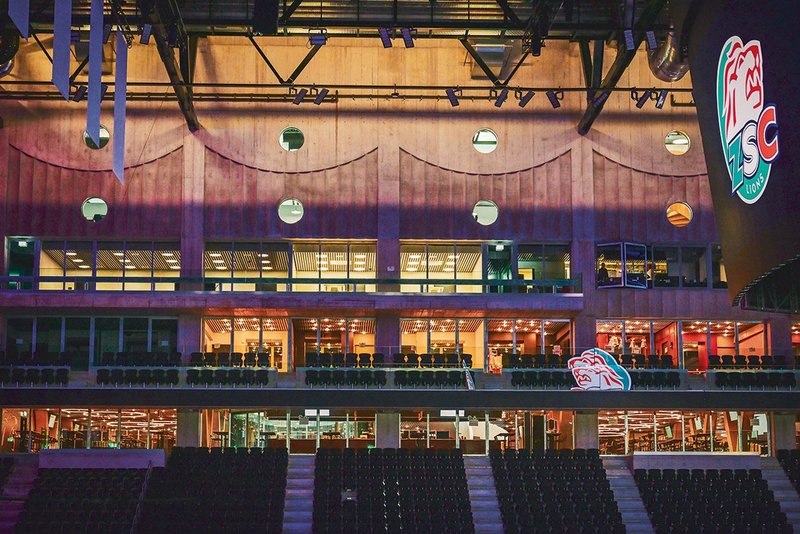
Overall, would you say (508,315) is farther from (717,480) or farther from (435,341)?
(717,480)

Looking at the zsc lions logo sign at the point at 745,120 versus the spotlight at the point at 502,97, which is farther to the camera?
the spotlight at the point at 502,97

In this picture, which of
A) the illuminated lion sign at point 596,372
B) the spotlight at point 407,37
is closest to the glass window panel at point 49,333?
the spotlight at point 407,37

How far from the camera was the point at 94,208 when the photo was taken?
36500 millimetres

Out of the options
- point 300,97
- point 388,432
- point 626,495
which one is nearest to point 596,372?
point 626,495

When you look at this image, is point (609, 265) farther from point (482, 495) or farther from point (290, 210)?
point (290, 210)

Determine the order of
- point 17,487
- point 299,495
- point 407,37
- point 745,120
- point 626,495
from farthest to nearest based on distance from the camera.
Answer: point 626,495, point 299,495, point 17,487, point 407,37, point 745,120

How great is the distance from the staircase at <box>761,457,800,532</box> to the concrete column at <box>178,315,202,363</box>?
1801cm

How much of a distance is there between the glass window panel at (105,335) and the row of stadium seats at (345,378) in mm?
7073

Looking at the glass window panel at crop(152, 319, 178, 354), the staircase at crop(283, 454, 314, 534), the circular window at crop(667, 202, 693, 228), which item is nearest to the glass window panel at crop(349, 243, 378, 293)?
the glass window panel at crop(152, 319, 178, 354)

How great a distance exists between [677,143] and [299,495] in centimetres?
1720

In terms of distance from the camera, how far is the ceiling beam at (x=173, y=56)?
3041cm

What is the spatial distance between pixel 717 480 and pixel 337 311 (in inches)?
497

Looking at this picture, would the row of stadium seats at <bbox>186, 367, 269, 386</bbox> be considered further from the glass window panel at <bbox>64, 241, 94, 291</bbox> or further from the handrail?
the glass window panel at <bbox>64, 241, 94, 291</bbox>

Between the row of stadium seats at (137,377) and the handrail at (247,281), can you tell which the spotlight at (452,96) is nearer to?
the handrail at (247,281)
